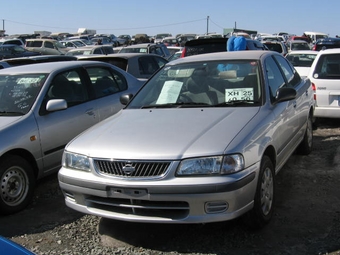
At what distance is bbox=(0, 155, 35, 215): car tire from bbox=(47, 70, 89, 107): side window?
1003 mm

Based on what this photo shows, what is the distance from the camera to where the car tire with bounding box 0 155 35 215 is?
4297 millimetres

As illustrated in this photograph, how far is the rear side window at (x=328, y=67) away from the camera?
7492 mm

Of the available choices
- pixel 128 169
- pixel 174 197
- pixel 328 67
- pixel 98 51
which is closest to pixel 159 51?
pixel 98 51

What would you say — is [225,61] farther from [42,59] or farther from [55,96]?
[42,59]

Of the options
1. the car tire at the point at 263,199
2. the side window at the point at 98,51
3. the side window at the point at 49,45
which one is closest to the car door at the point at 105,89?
the car tire at the point at 263,199

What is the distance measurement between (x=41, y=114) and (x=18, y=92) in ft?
1.58

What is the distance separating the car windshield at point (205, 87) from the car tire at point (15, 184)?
1.35 metres

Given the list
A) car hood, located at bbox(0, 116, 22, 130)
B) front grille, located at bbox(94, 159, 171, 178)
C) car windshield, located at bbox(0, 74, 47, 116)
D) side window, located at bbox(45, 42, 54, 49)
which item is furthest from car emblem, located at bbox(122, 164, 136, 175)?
side window, located at bbox(45, 42, 54, 49)

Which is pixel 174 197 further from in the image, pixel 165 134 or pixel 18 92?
pixel 18 92

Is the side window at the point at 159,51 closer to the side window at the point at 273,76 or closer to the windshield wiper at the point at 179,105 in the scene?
the side window at the point at 273,76

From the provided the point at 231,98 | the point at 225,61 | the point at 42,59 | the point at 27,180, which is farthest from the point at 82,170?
the point at 42,59

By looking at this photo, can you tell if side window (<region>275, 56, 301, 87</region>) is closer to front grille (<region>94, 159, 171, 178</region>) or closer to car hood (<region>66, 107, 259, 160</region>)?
car hood (<region>66, 107, 259, 160</region>)

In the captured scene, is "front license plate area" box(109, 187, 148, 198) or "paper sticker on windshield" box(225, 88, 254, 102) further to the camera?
"paper sticker on windshield" box(225, 88, 254, 102)

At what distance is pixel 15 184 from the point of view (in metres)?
4.46
